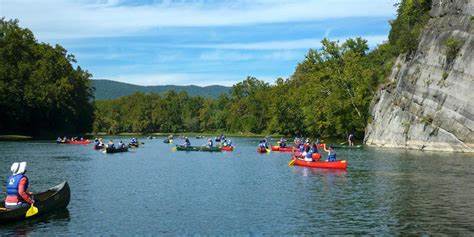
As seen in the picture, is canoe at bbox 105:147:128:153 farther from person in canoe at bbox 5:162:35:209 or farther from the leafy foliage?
person in canoe at bbox 5:162:35:209

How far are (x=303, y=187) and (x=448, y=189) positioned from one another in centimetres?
913

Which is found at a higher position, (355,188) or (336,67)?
(336,67)

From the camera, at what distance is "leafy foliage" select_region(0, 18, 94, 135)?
118875 millimetres

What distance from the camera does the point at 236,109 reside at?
19225 cm

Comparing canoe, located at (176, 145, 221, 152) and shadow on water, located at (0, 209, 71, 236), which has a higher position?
canoe, located at (176, 145, 221, 152)

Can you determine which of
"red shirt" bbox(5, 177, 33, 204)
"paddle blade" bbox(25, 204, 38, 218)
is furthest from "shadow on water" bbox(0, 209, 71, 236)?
"red shirt" bbox(5, 177, 33, 204)

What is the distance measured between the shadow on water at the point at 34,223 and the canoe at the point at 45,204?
8.8 inches

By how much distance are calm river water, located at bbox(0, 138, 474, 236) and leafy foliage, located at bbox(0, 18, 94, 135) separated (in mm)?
68782

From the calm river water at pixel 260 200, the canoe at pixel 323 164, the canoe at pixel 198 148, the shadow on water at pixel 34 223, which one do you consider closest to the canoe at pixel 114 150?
the canoe at pixel 198 148

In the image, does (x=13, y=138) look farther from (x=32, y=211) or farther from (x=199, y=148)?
(x=32, y=211)

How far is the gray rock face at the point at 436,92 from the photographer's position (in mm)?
69625

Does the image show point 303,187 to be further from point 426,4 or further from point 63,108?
point 63,108

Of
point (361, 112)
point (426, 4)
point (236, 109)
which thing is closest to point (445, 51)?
point (426, 4)

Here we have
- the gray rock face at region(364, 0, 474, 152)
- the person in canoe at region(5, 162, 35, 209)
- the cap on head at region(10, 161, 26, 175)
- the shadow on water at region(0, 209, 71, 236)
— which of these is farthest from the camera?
the gray rock face at region(364, 0, 474, 152)
